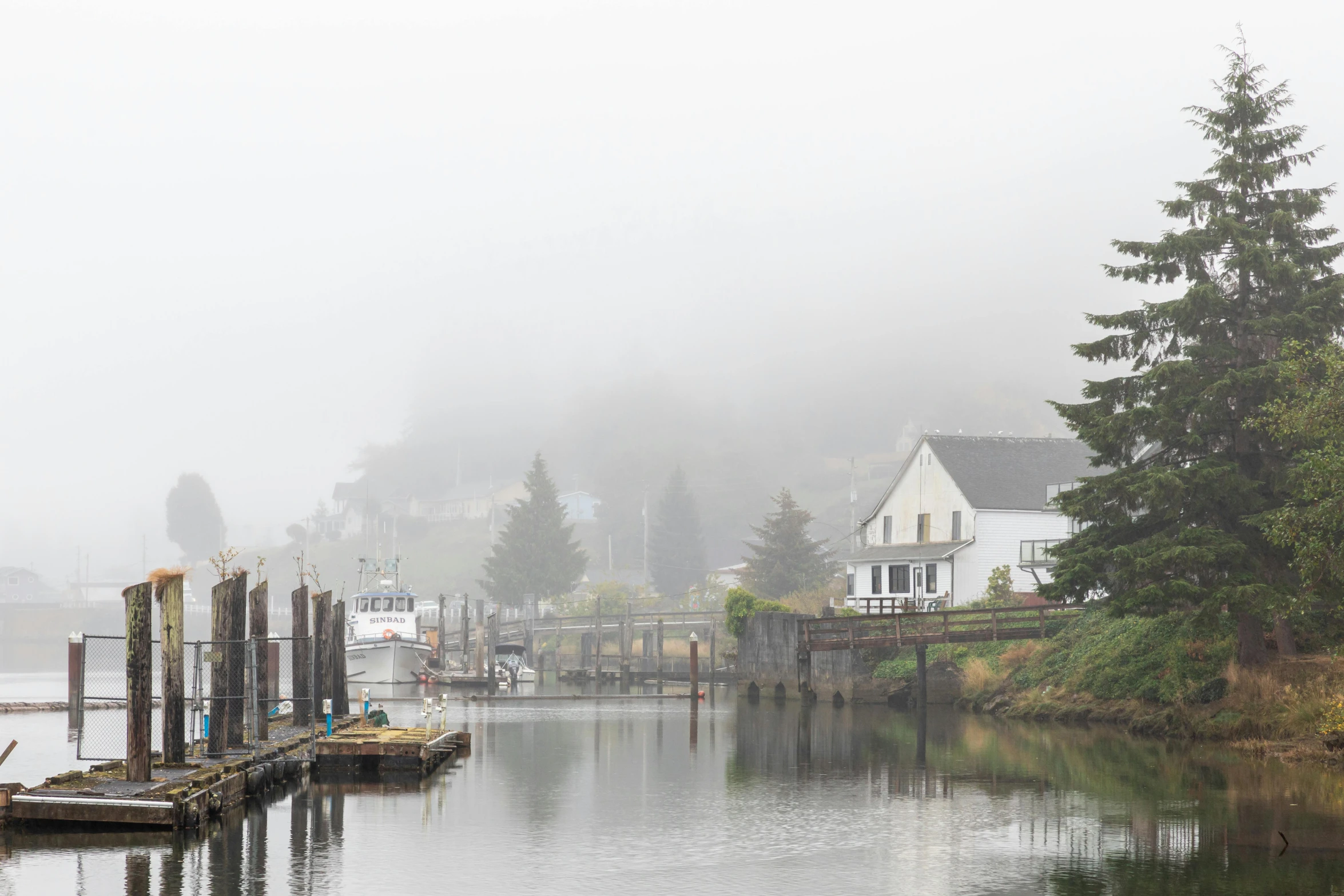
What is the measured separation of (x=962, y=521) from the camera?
6981cm

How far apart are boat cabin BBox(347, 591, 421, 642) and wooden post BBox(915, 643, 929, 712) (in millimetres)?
33489

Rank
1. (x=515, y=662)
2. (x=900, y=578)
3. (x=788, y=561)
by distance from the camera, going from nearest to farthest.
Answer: (x=900, y=578) < (x=515, y=662) < (x=788, y=561)

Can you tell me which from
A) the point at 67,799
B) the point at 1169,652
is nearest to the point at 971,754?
the point at 1169,652

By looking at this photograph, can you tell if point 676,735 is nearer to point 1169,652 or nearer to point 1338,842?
point 1169,652

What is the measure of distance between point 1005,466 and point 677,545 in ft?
287

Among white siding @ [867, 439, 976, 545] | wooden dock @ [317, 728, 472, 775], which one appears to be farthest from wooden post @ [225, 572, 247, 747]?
white siding @ [867, 439, 976, 545]

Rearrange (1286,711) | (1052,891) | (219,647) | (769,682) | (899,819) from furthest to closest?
1. (769,682)
2. (1286,711)
3. (219,647)
4. (899,819)
5. (1052,891)

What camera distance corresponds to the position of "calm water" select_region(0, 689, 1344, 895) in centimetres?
1777

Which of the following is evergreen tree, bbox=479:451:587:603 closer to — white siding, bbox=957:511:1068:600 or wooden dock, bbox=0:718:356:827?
white siding, bbox=957:511:1068:600

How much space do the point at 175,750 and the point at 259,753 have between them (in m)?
2.91

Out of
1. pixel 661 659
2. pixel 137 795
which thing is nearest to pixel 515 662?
pixel 661 659

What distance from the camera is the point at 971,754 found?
1352 inches

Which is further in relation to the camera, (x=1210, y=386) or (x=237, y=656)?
(x=1210, y=386)

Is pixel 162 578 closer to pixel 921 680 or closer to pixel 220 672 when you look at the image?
pixel 220 672
